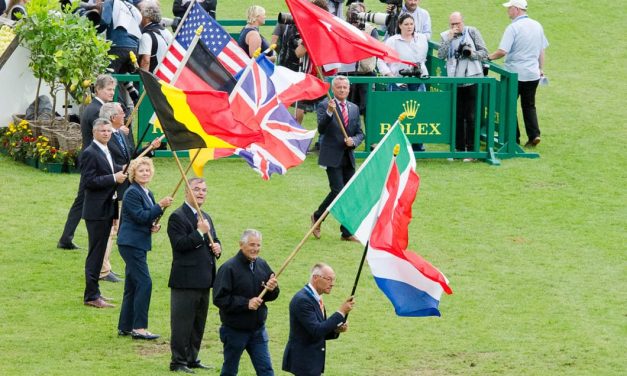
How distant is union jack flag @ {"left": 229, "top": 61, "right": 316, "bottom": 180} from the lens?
17469mm

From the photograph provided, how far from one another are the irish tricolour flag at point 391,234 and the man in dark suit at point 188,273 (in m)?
1.84

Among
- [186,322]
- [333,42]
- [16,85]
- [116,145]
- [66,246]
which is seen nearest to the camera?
Result: [186,322]

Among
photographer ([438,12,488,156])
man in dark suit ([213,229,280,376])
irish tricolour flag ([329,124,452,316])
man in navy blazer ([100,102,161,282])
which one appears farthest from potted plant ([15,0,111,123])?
irish tricolour flag ([329,124,452,316])

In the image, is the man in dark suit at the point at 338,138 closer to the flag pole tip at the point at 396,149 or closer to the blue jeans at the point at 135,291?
the blue jeans at the point at 135,291

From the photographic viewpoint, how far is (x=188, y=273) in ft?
49.6

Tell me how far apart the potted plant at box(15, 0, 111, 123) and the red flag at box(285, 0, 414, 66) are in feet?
14.9

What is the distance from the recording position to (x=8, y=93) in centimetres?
2381

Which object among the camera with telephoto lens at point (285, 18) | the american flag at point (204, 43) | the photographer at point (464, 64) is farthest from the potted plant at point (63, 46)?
the photographer at point (464, 64)

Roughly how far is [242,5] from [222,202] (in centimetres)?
1424

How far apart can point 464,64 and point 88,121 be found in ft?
25.7

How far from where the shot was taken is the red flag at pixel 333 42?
18.9 m

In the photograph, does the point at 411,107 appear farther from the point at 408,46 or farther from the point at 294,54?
the point at 294,54

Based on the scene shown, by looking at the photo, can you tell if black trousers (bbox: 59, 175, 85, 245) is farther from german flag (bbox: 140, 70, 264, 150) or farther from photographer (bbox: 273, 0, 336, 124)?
photographer (bbox: 273, 0, 336, 124)

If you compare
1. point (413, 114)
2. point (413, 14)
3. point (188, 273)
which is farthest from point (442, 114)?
point (188, 273)
